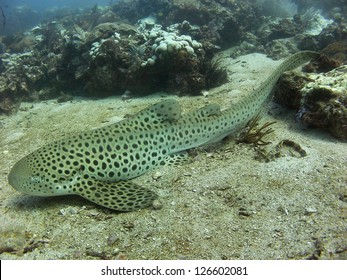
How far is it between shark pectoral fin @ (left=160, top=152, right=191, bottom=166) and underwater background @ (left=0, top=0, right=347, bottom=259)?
0.46ft

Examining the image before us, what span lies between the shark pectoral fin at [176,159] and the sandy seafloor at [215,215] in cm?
14

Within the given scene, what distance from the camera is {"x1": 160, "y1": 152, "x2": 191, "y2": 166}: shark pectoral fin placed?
535 cm

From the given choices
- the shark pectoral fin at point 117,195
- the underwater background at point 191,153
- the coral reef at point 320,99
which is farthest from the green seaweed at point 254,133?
the shark pectoral fin at point 117,195

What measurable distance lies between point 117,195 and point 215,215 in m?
1.52

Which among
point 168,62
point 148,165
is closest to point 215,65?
point 168,62

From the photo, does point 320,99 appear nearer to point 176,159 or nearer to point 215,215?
point 176,159

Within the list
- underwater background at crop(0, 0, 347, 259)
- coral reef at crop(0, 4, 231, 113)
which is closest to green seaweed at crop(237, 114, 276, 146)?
underwater background at crop(0, 0, 347, 259)

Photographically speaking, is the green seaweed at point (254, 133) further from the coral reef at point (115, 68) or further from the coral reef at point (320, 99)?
the coral reef at point (115, 68)

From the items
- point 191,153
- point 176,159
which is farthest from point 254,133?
point 176,159

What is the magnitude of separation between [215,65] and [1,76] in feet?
26.1

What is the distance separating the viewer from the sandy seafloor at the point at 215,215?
341 cm

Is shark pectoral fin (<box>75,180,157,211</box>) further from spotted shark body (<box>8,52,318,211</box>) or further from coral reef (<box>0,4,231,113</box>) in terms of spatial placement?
coral reef (<box>0,4,231,113</box>)

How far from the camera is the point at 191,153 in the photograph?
565cm
